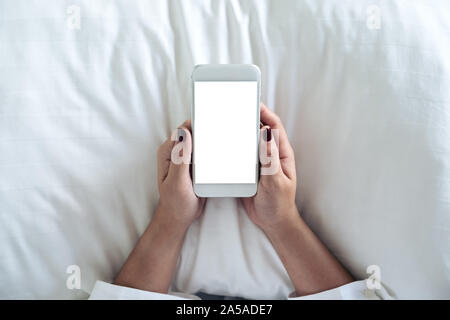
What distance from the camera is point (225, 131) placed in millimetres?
521

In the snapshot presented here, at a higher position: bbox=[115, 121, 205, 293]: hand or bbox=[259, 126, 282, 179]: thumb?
bbox=[259, 126, 282, 179]: thumb

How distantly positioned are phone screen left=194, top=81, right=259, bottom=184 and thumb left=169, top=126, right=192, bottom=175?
0.02 meters

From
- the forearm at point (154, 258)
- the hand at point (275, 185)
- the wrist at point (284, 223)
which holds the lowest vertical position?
the forearm at point (154, 258)

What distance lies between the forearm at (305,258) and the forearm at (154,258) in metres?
0.15

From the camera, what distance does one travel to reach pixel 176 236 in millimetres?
576

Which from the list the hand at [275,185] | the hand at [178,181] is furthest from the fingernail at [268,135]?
the hand at [178,181]

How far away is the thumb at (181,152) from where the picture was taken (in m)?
0.51

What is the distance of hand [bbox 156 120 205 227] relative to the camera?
0.51 meters

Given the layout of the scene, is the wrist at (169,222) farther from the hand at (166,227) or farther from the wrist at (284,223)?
the wrist at (284,223)

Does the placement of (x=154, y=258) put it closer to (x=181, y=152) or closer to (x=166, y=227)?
(x=166, y=227)

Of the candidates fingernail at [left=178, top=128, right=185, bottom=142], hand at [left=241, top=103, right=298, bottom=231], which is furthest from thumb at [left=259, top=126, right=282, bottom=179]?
fingernail at [left=178, top=128, right=185, bottom=142]

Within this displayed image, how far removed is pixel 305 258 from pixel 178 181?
226mm

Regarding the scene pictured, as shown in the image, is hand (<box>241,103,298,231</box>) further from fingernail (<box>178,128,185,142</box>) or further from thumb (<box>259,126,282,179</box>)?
Result: fingernail (<box>178,128,185,142</box>)

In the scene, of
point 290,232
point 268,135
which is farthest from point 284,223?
point 268,135
